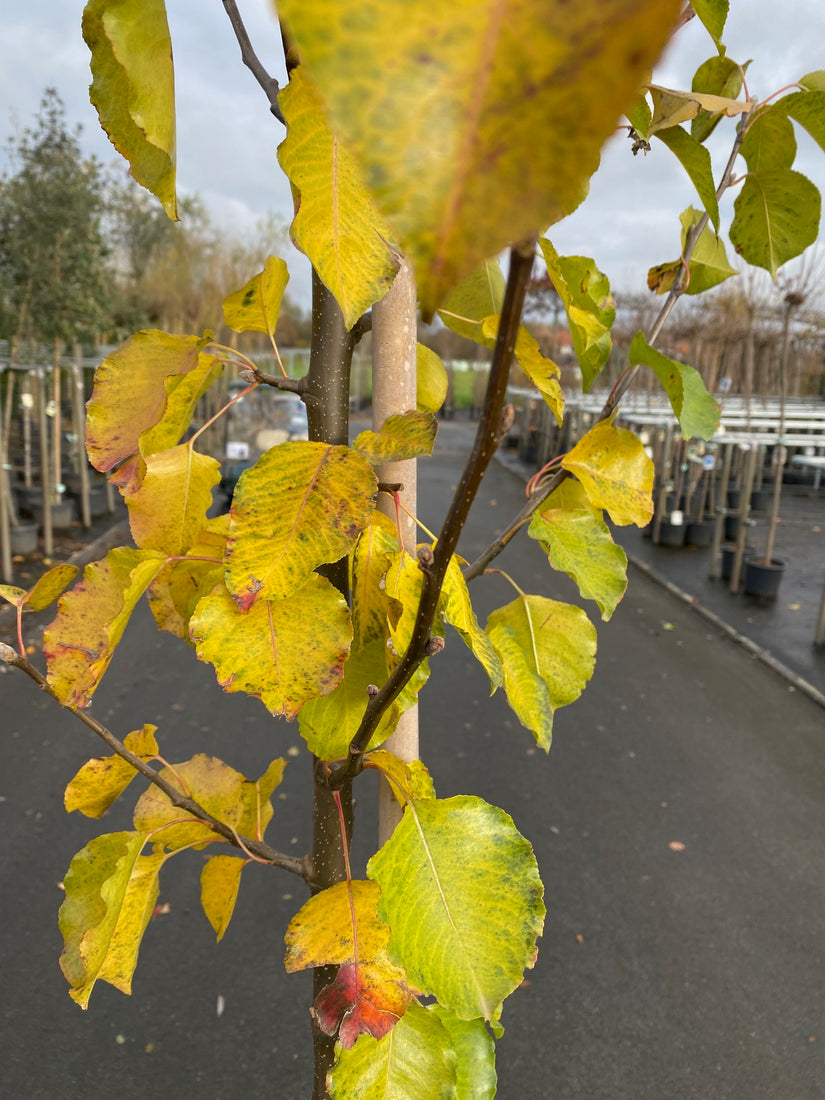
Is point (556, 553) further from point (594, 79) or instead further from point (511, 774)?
point (511, 774)

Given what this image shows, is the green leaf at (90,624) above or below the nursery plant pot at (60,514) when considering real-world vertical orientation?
above

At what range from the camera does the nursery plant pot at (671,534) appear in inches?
246

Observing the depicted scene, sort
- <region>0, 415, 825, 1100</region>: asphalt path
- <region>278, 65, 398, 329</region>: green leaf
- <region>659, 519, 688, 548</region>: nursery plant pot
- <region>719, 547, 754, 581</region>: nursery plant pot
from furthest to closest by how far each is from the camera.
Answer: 1. <region>659, 519, 688, 548</region>: nursery plant pot
2. <region>719, 547, 754, 581</region>: nursery plant pot
3. <region>0, 415, 825, 1100</region>: asphalt path
4. <region>278, 65, 398, 329</region>: green leaf

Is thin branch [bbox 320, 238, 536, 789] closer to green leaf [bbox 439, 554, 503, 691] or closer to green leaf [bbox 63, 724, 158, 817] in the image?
green leaf [bbox 439, 554, 503, 691]

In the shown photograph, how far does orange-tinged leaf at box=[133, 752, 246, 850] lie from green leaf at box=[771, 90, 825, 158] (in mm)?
599

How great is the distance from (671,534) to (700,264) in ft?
19.8

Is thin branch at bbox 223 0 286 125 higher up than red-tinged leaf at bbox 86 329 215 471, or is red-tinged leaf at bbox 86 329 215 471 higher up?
thin branch at bbox 223 0 286 125

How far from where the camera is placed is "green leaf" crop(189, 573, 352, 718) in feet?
1.29

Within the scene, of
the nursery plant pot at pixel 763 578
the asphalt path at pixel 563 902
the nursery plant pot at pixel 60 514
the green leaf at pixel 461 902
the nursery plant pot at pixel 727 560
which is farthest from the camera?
the nursery plant pot at pixel 60 514

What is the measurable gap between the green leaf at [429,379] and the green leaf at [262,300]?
0.16 metres

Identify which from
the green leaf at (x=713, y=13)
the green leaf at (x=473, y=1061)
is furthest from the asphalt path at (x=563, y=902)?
the green leaf at (x=713, y=13)

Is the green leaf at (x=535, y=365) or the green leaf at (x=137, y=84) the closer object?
the green leaf at (x=137, y=84)

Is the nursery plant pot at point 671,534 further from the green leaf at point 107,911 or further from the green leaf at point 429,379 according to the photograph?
the green leaf at point 107,911

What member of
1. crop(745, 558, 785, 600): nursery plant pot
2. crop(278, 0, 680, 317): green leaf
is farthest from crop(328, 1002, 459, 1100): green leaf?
crop(745, 558, 785, 600): nursery plant pot
